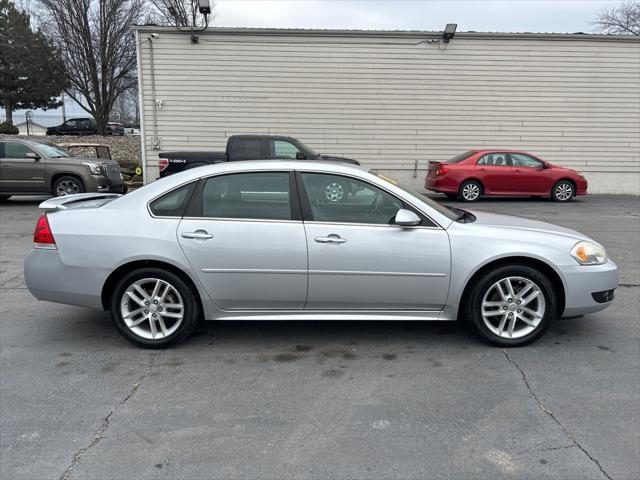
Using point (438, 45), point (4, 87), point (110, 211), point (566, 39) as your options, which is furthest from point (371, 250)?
point (4, 87)

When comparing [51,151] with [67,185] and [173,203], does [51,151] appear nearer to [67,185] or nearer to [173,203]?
[67,185]

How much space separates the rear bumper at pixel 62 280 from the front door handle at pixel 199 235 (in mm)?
703

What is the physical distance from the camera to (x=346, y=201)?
3.95 m

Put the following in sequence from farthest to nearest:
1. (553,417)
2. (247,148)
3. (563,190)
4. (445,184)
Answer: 1. (563,190)
2. (445,184)
3. (247,148)
4. (553,417)

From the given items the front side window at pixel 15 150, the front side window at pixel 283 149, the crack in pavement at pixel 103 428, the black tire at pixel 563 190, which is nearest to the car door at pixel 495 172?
the black tire at pixel 563 190

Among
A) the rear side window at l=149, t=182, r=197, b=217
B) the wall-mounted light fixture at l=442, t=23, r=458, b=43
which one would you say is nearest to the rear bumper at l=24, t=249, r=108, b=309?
the rear side window at l=149, t=182, r=197, b=217

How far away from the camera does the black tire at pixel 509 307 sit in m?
3.85

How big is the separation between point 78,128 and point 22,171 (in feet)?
75.2

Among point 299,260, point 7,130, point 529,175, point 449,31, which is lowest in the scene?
point 529,175

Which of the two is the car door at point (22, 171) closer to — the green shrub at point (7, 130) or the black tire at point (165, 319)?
the black tire at point (165, 319)

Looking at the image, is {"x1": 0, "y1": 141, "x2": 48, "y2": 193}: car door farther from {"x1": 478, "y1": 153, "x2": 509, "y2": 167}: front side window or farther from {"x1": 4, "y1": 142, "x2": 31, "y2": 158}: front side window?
{"x1": 478, "y1": 153, "x2": 509, "y2": 167}: front side window

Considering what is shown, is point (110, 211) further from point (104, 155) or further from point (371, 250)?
point (104, 155)

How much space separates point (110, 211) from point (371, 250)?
2.10 meters

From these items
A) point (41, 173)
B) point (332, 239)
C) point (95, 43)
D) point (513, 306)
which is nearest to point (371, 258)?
point (332, 239)
